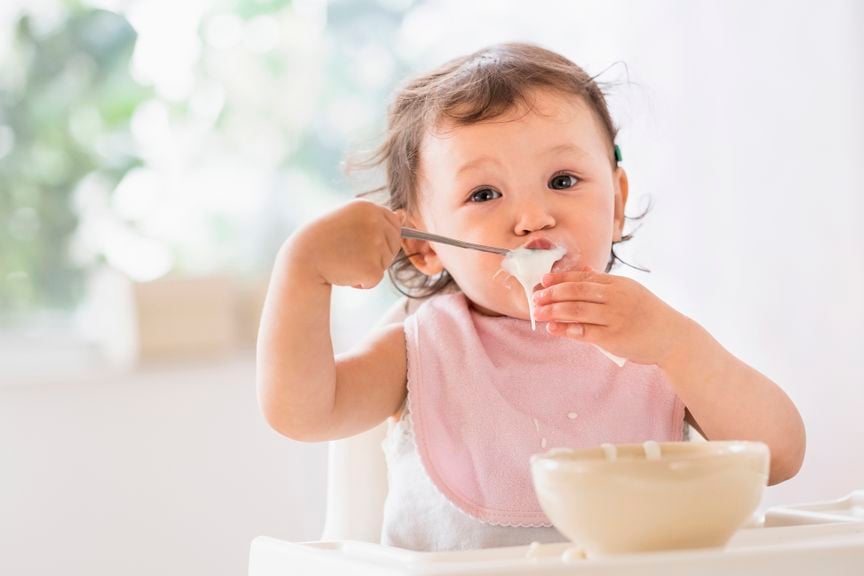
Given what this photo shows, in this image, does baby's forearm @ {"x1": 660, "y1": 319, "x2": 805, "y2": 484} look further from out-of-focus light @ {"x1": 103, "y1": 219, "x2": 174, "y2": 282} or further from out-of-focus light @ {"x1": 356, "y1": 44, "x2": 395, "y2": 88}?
out-of-focus light @ {"x1": 356, "y1": 44, "x2": 395, "y2": 88}

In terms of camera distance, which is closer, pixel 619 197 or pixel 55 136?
pixel 619 197

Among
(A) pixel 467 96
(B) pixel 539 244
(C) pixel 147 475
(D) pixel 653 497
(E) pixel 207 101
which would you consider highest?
(E) pixel 207 101

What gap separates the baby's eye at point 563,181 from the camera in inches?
47.0

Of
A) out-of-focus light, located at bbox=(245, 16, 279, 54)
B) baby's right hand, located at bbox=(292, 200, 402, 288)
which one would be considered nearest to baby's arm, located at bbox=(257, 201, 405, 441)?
baby's right hand, located at bbox=(292, 200, 402, 288)

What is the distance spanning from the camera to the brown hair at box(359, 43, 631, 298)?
1.23 metres

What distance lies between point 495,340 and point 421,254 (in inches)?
6.5

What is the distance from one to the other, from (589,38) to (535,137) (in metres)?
1.19

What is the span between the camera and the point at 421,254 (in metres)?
1.36

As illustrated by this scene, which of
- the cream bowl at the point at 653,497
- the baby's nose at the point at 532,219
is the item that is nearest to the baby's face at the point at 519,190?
the baby's nose at the point at 532,219

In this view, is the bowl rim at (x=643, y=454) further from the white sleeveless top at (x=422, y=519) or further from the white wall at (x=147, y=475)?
the white wall at (x=147, y=475)

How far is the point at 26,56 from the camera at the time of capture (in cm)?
268

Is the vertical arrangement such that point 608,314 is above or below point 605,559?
above

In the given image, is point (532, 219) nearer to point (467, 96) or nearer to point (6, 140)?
point (467, 96)

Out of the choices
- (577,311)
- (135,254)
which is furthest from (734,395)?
(135,254)
